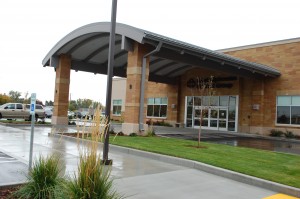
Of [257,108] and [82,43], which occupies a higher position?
→ [82,43]

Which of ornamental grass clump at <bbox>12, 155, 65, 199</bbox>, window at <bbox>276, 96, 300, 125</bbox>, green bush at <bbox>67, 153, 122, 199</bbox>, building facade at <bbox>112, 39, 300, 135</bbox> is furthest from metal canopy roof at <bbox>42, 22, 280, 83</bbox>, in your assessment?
green bush at <bbox>67, 153, 122, 199</bbox>

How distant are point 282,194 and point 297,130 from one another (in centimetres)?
2006

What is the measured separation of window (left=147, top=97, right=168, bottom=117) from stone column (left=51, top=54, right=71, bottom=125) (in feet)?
43.6

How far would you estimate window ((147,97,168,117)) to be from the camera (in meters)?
36.1

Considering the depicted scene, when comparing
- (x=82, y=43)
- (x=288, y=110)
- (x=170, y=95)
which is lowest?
(x=288, y=110)

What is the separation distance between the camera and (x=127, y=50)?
61.0ft

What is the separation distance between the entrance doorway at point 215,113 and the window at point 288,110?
408cm

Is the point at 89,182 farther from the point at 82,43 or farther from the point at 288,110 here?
the point at 288,110

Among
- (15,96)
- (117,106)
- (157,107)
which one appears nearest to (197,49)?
(157,107)

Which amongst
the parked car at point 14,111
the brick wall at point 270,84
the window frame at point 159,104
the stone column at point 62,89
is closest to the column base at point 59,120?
the stone column at point 62,89

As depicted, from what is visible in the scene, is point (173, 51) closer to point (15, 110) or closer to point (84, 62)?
point (84, 62)

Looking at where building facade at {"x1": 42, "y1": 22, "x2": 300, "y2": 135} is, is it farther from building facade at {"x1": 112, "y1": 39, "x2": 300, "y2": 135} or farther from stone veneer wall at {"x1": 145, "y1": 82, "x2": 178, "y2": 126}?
stone veneer wall at {"x1": 145, "y1": 82, "x2": 178, "y2": 126}

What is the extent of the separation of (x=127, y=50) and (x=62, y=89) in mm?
9275

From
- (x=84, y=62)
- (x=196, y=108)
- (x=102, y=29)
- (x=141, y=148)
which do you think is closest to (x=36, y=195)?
(x=141, y=148)
